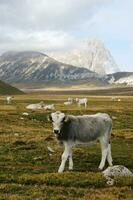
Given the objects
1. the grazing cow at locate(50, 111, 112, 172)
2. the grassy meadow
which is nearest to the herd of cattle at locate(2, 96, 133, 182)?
the grazing cow at locate(50, 111, 112, 172)

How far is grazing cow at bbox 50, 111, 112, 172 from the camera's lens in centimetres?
2564

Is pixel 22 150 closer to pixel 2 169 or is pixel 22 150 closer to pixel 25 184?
pixel 2 169

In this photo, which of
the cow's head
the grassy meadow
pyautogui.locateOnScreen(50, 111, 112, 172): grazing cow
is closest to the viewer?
the grassy meadow

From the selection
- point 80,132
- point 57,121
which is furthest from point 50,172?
point 80,132

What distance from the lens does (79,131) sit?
88.9 feet

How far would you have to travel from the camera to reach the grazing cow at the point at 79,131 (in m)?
25.6

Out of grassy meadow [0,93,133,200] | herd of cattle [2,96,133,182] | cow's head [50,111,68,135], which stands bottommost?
grassy meadow [0,93,133,200]

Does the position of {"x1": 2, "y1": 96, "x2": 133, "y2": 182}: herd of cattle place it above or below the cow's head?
below

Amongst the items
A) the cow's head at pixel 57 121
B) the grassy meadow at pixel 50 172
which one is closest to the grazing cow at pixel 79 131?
the cow's head at pixel 57 121

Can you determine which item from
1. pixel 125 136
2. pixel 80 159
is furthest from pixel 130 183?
pixel 125 136

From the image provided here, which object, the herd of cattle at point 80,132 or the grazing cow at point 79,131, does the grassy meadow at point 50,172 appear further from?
the grazing cow at point 79,131

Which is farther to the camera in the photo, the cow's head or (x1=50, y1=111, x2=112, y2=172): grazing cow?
(x1=50, y1=111, x2=112, y2=172): grazing cow

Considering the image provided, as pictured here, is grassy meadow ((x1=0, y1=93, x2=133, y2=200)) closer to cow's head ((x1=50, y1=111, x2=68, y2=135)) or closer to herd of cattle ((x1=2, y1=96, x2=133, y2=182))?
herd of cattle ((x1=2, y1=96, x2=133, y2=182))

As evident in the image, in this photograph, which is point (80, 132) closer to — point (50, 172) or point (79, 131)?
point (79, 131)
